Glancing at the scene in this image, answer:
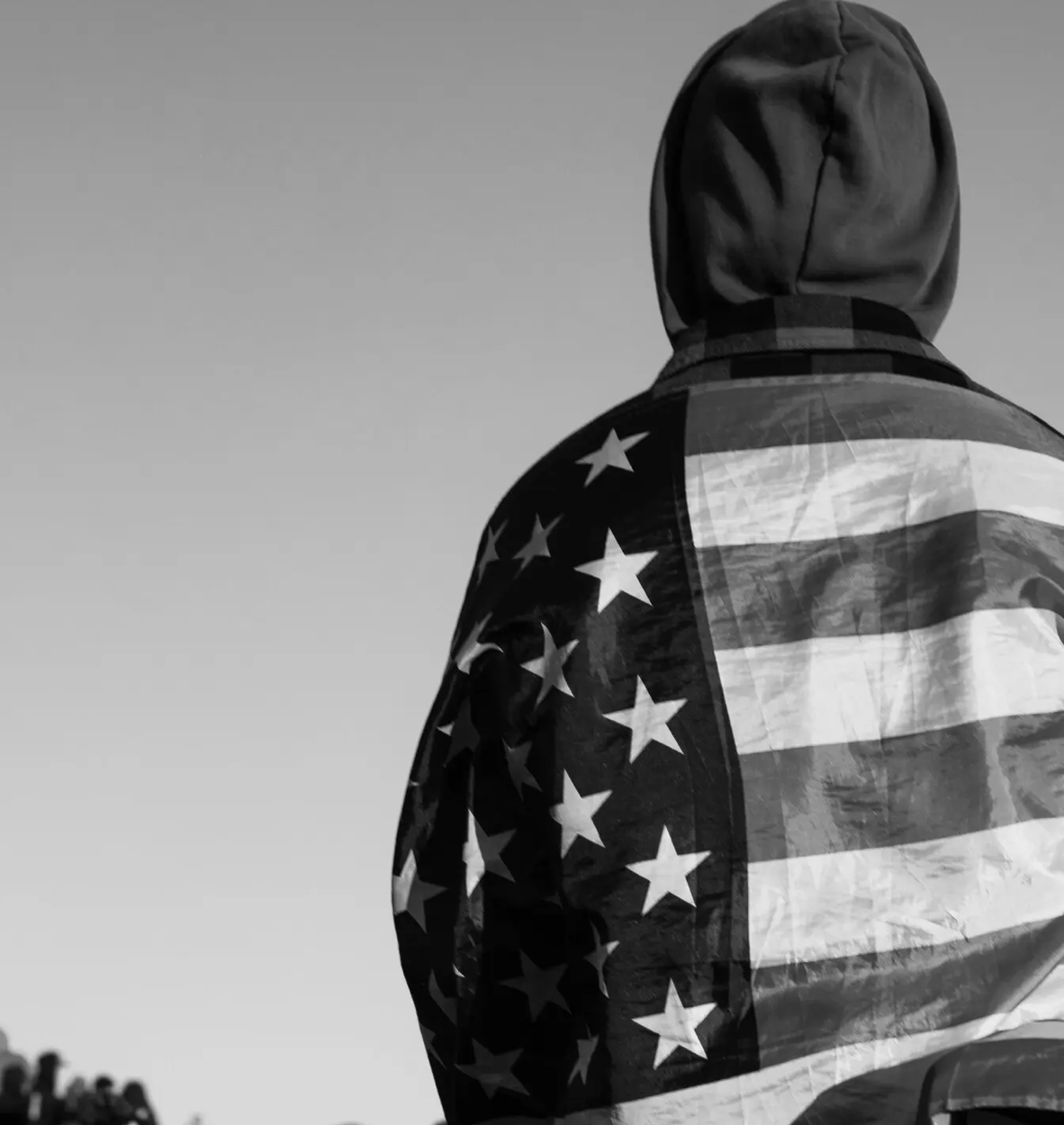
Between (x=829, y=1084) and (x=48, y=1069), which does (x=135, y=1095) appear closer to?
(x=48, y=1069)

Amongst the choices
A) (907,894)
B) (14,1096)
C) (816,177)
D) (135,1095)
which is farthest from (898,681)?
(135,1095)

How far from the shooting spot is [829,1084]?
237 centimetres

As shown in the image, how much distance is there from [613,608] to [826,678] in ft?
1.07

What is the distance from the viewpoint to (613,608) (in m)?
2.68

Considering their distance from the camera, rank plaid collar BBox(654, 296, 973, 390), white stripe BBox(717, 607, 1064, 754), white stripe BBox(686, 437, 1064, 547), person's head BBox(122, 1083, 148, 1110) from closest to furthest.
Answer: white stripe BBox(717, 607, 1064, 754) < white stripe BBox(686, 437, 1064, 547) < plaid collar BBox(654, 296, 973, 390) < person's head BBox(122, 1083, 148, 1110)

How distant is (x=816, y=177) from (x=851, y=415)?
0.51m

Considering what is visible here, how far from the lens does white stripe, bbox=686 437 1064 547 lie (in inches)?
103

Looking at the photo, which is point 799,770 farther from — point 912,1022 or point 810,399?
point 810,399

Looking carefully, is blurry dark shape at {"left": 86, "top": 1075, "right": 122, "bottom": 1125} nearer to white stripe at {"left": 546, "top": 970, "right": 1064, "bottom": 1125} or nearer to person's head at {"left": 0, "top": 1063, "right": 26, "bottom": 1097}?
person's head at {"left": 0, "top": 1063, "right": 26, "bottom": 1097}

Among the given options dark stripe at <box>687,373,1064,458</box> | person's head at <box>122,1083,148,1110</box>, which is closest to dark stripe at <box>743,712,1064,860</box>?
dark stripe at <box>687,373,1064,458</box>

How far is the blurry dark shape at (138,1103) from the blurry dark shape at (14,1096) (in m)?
0.83

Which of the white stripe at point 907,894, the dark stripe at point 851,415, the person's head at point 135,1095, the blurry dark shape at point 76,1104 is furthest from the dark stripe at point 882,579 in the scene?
the person's head at point 135,1095

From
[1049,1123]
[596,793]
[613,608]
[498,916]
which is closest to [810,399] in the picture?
[613,608]

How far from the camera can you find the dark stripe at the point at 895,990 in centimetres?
236
